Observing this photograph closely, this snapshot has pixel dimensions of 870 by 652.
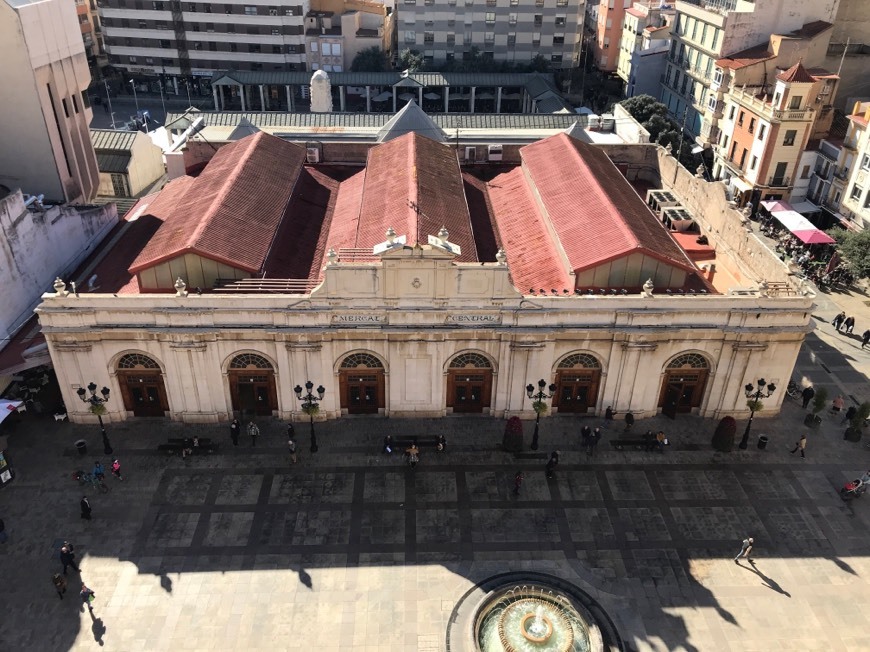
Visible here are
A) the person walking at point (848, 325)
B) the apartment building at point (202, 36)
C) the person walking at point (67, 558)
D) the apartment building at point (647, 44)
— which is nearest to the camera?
the person walking at point (67, 558)

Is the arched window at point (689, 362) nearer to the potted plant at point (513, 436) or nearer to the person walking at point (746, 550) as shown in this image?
the potted plant at point (513, 436)

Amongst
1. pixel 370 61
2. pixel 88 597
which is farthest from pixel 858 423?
pixel 370 61

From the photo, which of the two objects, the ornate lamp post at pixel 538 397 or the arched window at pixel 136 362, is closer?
the ornate lamp post at pixel 538 397

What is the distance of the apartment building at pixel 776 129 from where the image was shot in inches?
2525

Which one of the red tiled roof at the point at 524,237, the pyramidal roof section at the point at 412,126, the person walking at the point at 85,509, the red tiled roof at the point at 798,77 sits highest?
the red tiled roof at the point at 798,77

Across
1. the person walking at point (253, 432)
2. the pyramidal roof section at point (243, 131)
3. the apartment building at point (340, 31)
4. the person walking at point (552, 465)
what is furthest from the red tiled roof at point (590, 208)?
the apartment building at point (340, 31)

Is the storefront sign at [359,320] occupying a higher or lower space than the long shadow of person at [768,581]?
higher

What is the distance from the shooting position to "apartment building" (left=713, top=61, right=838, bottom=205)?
64125 mm

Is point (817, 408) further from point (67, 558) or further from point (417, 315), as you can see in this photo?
point (67, 558)

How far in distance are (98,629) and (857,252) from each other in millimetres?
57074

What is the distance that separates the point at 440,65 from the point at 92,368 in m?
82.2

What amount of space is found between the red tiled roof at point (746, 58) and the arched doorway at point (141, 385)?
64194 mm

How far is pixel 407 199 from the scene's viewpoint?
144 feet

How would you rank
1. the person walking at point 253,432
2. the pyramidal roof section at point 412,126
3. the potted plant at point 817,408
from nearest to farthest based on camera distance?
1. the person walking at point 253,432
2. the potted plant at point 817,408
3. the pyramidal roof section at point 412,126
